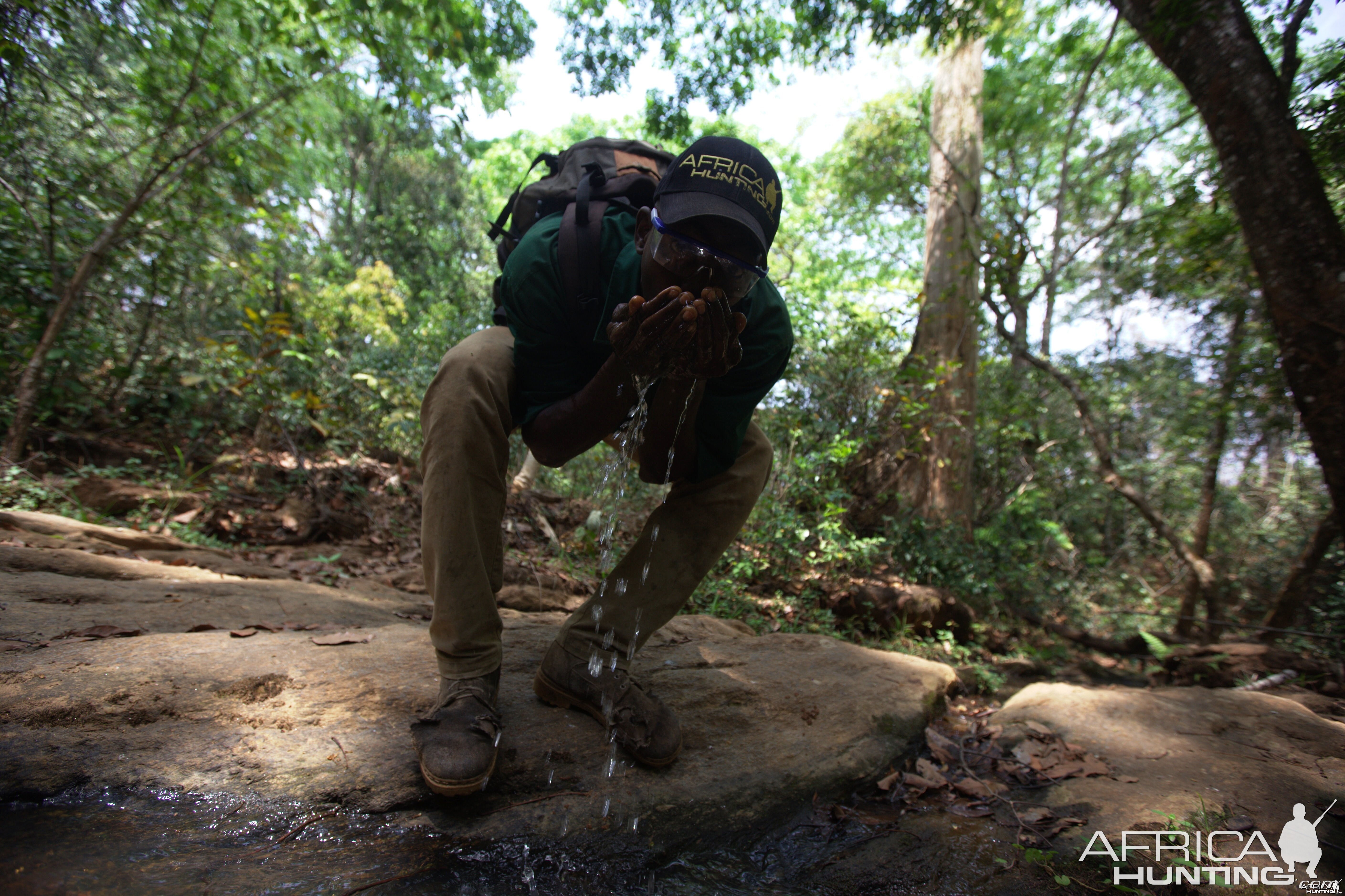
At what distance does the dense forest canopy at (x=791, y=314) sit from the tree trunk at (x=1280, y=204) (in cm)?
3

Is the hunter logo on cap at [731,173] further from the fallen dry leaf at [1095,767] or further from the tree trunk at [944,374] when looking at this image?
the tree trunk at [944,374]

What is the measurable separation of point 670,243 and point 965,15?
400 centimetres

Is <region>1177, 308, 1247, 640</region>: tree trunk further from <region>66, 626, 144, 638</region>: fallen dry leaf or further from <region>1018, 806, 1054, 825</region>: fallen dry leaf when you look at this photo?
<region>66, 626, 144, 638</region>: fallen dry leaf

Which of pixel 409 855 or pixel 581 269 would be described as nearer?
pixel 409 855

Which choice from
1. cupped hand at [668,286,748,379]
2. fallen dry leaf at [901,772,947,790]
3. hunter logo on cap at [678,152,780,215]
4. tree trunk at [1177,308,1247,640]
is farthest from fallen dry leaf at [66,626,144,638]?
tree trunk at [1177,308,1247,640]

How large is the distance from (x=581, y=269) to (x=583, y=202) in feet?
0.81

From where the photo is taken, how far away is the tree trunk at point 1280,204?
2484 mm

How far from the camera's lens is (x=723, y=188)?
176 cm

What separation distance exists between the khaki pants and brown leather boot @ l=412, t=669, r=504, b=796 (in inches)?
1.9

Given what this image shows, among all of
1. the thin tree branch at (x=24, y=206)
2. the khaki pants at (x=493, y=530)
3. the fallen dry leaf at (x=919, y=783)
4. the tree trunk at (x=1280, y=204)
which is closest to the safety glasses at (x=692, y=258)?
the khaki pants at (x=493, y=530)

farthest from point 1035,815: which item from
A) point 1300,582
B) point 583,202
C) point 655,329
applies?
point 1300,582

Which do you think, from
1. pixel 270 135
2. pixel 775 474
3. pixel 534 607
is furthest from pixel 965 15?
pixel 270 135

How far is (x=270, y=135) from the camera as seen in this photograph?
6090 millimetres

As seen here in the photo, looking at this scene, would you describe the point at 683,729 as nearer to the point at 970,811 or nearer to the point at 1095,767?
the point at 970,811
